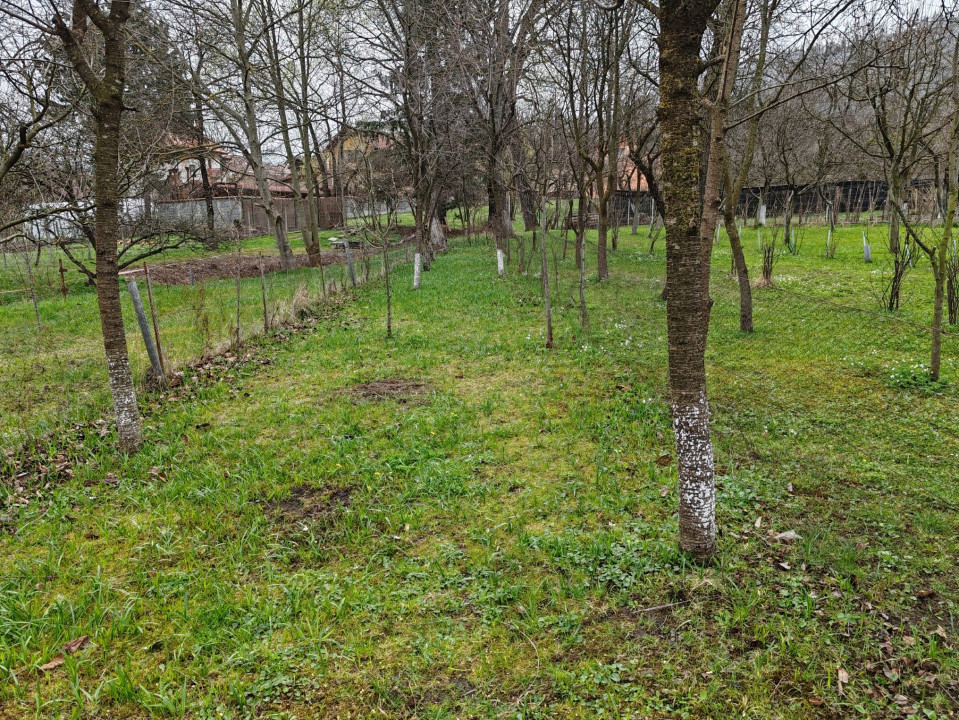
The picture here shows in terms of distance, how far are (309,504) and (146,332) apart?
4.02 m

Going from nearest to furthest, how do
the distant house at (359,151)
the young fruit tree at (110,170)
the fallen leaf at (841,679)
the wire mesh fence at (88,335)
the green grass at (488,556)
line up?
the fallen leaf at (841,679) < the green grass at (488,556) < the young fruit tree at (110,170) < the wire mesh fence at (88,335) < the distant house at (359,151)

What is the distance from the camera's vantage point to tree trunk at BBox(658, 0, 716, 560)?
331 centimetres

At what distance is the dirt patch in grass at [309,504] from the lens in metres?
4.55

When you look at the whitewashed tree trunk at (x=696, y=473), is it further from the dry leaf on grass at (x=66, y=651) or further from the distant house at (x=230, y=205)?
the distant house at (x=230, y=205)

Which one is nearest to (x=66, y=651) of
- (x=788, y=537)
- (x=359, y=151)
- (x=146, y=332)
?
(x=788, y=537)

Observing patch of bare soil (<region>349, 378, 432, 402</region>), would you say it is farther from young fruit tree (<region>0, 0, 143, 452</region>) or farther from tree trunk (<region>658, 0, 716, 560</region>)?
tree trunk (<region>658, 0, 716, 560</region>)

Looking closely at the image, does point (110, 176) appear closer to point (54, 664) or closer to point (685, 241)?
point (54, 664)

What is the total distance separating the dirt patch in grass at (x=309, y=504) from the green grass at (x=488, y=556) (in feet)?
0.10

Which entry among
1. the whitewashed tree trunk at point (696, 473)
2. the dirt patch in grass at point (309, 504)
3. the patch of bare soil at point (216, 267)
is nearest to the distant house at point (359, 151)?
the patch of bare soil at point (216, 267)

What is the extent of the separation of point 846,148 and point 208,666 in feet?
90.8

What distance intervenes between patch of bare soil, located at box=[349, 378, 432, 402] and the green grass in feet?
0.46

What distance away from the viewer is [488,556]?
394 cm

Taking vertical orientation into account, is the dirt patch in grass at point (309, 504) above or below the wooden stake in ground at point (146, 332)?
below

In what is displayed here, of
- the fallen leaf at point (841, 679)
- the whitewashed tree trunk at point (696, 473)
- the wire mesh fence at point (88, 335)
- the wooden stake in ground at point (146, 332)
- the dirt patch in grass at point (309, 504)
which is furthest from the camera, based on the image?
the wooden stake in ground at point (146, 332)
